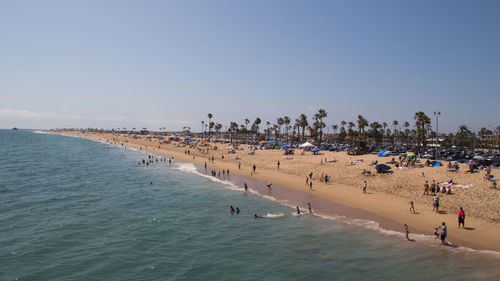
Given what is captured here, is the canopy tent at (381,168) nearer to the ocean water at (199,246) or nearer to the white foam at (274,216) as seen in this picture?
the ocean water at (199,246)

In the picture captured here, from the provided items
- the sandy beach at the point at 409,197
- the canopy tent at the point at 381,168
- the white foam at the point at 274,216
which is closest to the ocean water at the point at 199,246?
the white foam at the point at 274,216

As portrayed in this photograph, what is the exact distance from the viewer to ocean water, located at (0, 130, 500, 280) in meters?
13.9

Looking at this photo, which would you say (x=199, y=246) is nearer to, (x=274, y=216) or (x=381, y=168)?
(x=274, y=216)

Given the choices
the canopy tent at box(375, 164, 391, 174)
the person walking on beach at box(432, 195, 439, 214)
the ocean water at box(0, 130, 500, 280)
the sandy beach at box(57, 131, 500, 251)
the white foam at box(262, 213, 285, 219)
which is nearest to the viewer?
the ocean water at box(0, 130, 500, 280)

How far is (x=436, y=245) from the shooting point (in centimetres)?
1606

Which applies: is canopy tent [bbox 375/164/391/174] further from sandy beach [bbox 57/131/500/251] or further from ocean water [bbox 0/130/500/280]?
ocean water [bbox 0/130/500/280]

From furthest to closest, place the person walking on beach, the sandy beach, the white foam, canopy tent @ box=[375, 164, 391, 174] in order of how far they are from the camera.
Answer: canopy tent @ box=[375, 164, 391, 174]
the white foam
the person walking on beach
the sandy beach

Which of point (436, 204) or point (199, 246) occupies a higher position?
point (436, 204)

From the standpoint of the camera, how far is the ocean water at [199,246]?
1391 cm

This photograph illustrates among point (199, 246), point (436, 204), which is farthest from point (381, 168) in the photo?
point (199, 246)

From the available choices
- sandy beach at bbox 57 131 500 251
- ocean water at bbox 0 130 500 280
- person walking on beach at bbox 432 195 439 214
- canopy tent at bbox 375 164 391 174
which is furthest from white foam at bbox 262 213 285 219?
canopy tent at bbox 375 164 391 174

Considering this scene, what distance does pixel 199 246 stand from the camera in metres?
17.3

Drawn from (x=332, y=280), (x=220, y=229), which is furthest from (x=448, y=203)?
Result: (x=220, y=229)

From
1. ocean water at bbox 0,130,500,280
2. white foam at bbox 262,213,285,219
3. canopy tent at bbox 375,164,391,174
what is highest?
canopy tent at bbox 375,164,391,174
